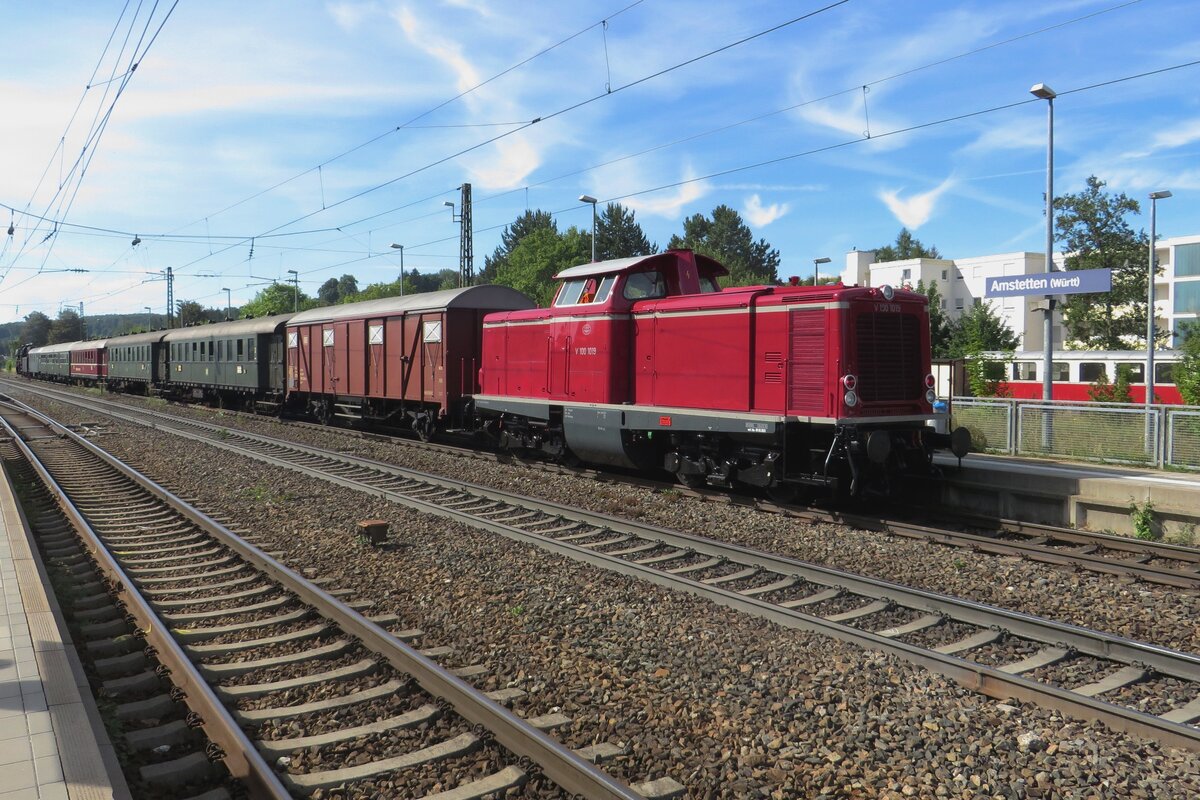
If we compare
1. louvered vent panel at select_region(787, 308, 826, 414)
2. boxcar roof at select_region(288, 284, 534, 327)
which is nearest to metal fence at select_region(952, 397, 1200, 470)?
louvered vent panel at select_region(787, 308, 826, 414)

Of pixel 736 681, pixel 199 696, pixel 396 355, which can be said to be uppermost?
pixel 396 355

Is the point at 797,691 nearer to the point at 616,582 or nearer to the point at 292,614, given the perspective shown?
the point at 616,582

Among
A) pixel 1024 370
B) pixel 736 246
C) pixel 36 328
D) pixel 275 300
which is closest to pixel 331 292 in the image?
pixel 36 328

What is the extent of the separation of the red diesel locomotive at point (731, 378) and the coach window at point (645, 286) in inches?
0.8

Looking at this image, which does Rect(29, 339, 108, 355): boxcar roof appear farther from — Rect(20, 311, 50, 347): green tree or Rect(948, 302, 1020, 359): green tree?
Rect(20, 311, 50, 347): green tree

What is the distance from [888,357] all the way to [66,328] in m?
138

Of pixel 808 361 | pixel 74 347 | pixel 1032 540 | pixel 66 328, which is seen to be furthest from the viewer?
pixel 66 328

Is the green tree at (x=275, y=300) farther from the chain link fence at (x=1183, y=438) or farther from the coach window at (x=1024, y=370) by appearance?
the chain link fence at (x=1183, y=438)

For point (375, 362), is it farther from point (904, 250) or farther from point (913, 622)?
point (904, 250)

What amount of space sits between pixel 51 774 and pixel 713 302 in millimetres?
9621

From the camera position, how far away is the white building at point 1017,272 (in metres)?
63.6

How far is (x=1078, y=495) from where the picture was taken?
11125 mm

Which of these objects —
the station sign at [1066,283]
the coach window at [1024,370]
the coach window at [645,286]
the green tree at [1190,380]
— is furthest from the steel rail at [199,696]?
the coach window at [1024,370]

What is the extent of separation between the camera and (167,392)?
133ft
